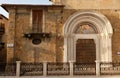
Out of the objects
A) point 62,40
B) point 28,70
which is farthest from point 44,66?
point 62,40

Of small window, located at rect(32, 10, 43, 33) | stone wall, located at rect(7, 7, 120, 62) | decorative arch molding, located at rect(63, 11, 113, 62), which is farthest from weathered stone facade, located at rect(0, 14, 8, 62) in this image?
decorative arch molding, located at rect(63, 11, 113, 62)

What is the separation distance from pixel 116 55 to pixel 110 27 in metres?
2.22

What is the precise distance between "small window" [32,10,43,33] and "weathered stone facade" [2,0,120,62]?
311mm

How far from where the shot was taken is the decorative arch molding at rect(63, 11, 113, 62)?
21891 mm

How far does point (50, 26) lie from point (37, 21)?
1.10m

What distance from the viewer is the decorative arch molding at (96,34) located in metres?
21.9

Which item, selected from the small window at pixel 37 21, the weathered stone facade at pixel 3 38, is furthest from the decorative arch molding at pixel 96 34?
the weathered stone facade at pixel 3 38

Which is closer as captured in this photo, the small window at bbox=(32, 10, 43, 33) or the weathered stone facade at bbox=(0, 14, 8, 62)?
the small window at bbox=(32, 10, 43, 33)

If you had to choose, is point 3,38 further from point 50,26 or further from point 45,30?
point 50,26

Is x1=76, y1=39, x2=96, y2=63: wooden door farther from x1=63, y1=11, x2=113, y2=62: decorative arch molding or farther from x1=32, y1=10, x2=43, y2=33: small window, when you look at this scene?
x1=32, y1=10, x2=43, y2=33: small window

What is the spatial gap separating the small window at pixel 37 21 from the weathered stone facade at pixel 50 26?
31 cm

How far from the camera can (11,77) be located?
669 inches

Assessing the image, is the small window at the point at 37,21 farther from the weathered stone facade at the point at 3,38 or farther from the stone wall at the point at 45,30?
the weathered stone facade at the point at 3,38

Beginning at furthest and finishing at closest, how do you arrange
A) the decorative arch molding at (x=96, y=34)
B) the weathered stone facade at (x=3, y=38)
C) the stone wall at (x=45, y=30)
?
the weathered stone facade at (x=3, y=38) < the decorative arch molding at (x=96, y=34) < the stone wall at (x=45, y=30)
